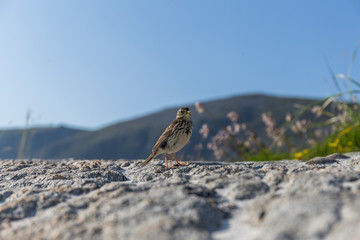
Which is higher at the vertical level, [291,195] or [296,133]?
[291,195]

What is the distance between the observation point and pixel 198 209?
280 cm

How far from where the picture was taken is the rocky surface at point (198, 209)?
2.41m

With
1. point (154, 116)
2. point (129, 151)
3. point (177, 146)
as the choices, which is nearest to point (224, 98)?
point (154, 116)

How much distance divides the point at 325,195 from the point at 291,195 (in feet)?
0.80

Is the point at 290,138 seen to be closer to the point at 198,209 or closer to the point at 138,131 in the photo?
the point at 198,209

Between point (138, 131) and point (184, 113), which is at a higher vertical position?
point (184, 113)

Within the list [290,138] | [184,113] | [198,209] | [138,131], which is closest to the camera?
[198,209]

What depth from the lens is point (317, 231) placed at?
2303mm

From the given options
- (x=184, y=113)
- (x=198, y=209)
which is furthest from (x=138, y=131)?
(x=198, y=209)

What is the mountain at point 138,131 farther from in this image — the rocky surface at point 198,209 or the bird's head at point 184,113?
the rocky surface at point 198,209

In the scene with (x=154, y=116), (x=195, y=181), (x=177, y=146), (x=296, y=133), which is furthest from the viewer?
(x=154, y=116)

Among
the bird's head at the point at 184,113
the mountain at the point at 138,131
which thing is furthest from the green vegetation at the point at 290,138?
the mountain at the point at 138,131

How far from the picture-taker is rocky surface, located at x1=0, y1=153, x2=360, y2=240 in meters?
2.41

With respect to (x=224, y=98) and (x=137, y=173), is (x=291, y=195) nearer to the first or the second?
(x=137, y=173)
